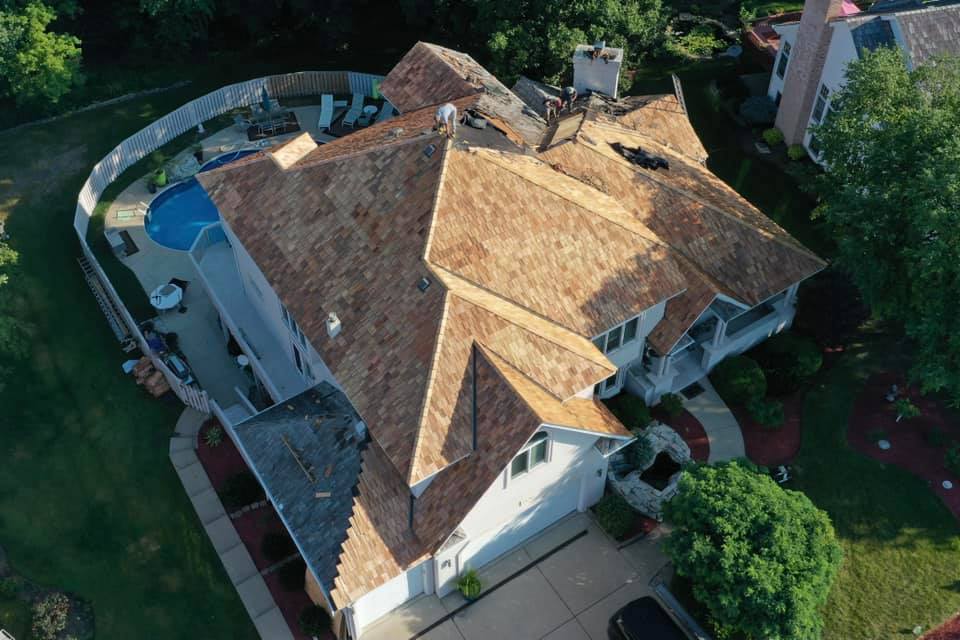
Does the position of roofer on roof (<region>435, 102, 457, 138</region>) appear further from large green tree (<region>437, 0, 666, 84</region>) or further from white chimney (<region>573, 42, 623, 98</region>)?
large green tree (<region>437, 0, 666, 84</region>)

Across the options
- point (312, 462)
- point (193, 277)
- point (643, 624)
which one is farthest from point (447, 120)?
point (643, 624)

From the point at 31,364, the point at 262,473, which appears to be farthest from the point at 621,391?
the point at 31,364

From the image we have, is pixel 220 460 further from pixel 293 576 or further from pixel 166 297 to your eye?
pixel 166 297

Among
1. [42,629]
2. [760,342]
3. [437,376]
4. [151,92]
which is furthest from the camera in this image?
[151,92]

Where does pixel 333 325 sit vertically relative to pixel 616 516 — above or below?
above

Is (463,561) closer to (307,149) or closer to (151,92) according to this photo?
(307,149)

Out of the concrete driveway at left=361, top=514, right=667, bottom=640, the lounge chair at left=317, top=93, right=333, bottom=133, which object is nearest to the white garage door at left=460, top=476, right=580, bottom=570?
the concrete driveway at left=361, top=514, right=667, bottom=640
